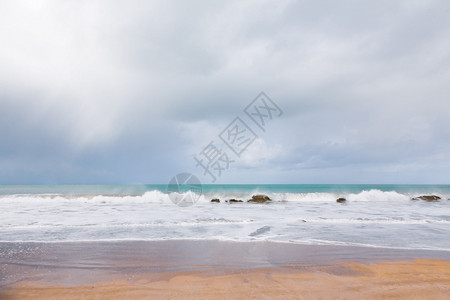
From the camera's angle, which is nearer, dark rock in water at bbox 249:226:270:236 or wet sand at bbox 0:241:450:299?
wet sand at bbox 0:241:450:299

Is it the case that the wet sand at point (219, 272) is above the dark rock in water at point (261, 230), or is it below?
below

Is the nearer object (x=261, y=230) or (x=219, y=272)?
(x=219, y=272)

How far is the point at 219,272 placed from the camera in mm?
5000

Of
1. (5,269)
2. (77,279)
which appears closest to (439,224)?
(77,279)

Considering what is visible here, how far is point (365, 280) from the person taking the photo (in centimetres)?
463

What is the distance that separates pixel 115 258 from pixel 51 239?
11.7ft

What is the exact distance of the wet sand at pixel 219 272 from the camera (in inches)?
163

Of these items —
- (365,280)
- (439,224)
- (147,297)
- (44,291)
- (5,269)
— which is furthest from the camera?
(439,224)

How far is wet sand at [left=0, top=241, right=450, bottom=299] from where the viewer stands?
4.14 meters

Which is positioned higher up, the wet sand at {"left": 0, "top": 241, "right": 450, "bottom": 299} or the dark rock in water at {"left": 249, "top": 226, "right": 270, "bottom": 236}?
the dark rock in water at {"left": 249, "top": 226, "right": 270, "bottom": 236}

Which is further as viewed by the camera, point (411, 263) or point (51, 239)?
point (51, 239)

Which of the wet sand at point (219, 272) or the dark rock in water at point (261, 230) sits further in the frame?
the dark rock in water at point (261, 230)

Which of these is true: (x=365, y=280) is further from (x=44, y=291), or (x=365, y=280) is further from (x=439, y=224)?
(x=439, y=224)

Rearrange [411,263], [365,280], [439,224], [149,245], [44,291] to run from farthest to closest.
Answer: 1. [439,224]
2. [149,245]
3. [411,263]
4. [365,280]
5. [44,291]
